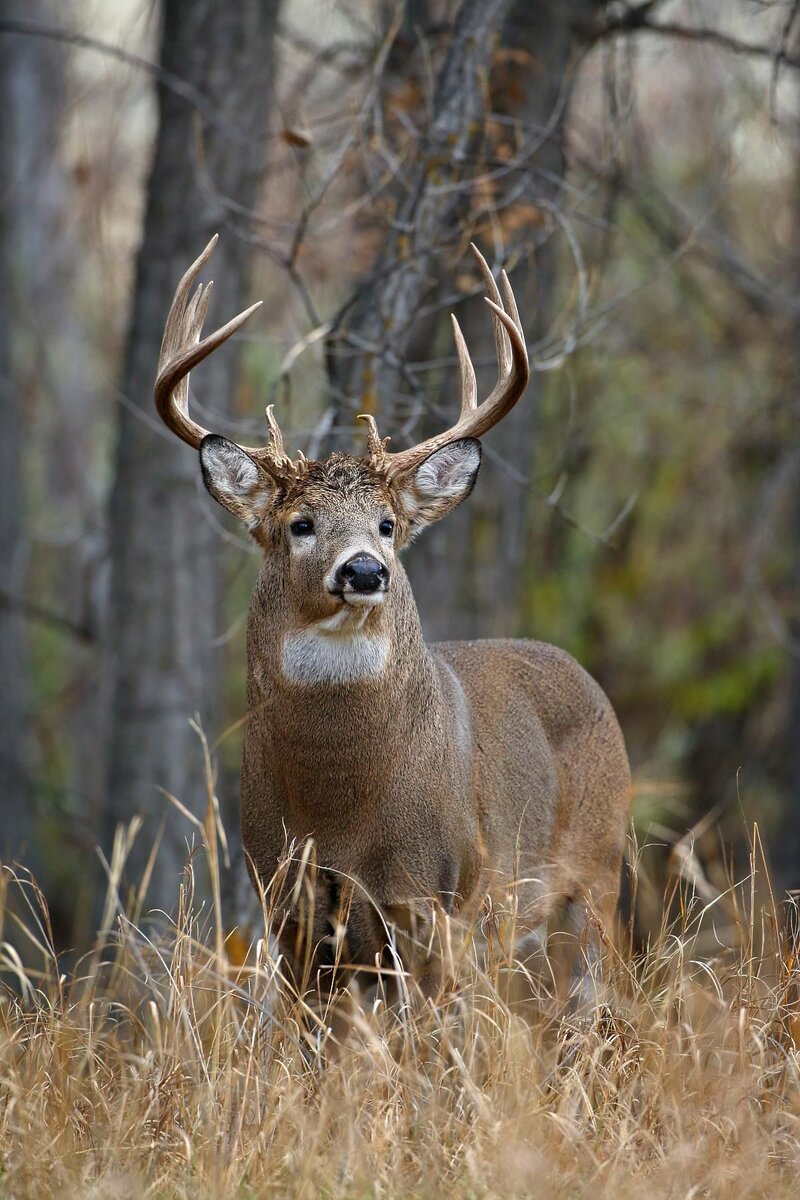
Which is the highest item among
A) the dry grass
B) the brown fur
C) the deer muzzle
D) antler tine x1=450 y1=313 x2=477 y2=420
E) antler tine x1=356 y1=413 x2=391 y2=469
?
antler tine x1=450 y1=313 x2=477 y2=420

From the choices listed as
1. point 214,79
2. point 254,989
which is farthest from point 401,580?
point 214,79

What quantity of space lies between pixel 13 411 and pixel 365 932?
8429 millimetres

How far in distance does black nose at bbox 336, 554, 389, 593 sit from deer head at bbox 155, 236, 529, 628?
Result: 0.22 feet

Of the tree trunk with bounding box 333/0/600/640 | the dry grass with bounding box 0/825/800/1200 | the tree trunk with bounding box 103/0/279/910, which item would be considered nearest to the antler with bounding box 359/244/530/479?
the tree trunk with bounding box 333/0/600/640

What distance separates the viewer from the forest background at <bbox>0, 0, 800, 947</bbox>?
6.76 metres

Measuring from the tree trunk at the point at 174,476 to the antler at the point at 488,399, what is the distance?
10.4 feet

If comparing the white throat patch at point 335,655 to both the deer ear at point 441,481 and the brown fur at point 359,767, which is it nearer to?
the brown fur at point 359,767

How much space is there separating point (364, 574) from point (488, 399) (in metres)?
0.98

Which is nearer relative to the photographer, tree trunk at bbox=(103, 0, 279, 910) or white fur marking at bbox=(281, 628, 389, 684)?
white fur marking at bbox=(281, 628, 389, 684)

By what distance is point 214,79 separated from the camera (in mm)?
8586

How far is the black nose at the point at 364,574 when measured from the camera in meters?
4.80

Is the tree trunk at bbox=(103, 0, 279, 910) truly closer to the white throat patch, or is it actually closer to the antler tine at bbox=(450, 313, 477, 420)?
the antler tine at bbox=(450, 313, 477, 420)

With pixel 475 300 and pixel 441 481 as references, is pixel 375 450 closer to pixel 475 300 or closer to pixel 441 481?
pixel 441 481

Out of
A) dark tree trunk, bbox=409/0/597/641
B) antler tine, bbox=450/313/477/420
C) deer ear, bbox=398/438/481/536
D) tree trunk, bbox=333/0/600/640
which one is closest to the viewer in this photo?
deer ear, bbox=398/438/481/536
